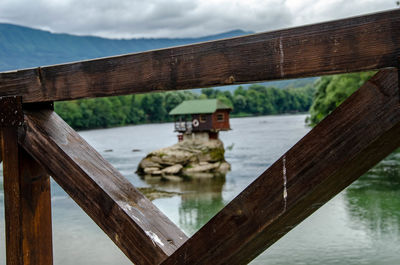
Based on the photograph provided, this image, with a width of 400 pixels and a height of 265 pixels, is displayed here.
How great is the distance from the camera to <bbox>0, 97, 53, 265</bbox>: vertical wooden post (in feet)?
5.10

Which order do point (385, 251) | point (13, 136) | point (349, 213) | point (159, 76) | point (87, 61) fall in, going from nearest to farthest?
1. point (159, 76)
2. point (87, 61)
3. point (13, 136)
4. point (385, 251)
5. point (349, 213)

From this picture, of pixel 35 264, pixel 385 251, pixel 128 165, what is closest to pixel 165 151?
pixel 128 165

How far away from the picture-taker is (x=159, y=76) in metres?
1.30

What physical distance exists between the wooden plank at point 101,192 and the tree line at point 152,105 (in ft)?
183

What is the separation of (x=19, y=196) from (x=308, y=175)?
1.04 m

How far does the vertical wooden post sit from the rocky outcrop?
74.6 feet

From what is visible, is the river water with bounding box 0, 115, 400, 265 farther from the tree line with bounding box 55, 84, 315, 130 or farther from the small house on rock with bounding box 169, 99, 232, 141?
the tree line with bounding box 55, 84, 315, 130

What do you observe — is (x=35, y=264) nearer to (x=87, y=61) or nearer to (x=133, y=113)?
(x=87, y=61)

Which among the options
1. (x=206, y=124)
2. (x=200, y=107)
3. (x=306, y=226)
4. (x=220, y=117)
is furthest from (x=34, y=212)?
(x=220, y=117)

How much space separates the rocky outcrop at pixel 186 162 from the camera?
85.1 ft

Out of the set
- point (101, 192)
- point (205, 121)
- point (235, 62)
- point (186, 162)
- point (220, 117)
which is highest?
point (235, 62)

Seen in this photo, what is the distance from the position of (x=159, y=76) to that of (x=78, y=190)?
1.58ft

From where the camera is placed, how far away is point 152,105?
270 ft

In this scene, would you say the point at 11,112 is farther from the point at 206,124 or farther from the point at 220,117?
the point at 220,117
